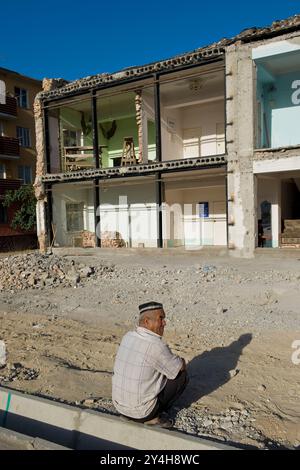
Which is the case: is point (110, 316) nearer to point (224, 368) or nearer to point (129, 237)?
point (224, 368)

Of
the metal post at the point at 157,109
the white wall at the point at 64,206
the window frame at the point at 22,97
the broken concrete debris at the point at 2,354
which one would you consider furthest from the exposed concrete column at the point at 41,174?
the broken concrete debris at the point at 2,354

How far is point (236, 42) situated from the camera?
15.8 metres

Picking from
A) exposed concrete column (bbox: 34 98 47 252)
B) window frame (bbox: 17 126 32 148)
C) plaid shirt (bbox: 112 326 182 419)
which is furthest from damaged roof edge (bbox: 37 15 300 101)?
Result: plaid shirt (bbox: 112 326 182 419)

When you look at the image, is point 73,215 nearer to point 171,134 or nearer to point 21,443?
point 171,134

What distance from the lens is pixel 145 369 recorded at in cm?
360

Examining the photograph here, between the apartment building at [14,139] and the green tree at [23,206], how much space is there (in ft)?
1.62

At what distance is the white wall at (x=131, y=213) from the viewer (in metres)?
22.2

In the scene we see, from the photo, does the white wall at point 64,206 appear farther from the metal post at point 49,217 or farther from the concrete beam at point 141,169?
the concrete beam at point 141,169

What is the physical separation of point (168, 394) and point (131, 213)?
19030 millimetres

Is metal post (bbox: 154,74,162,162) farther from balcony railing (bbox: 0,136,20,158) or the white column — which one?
balcony railing (bbox: 0,136,20,158)
